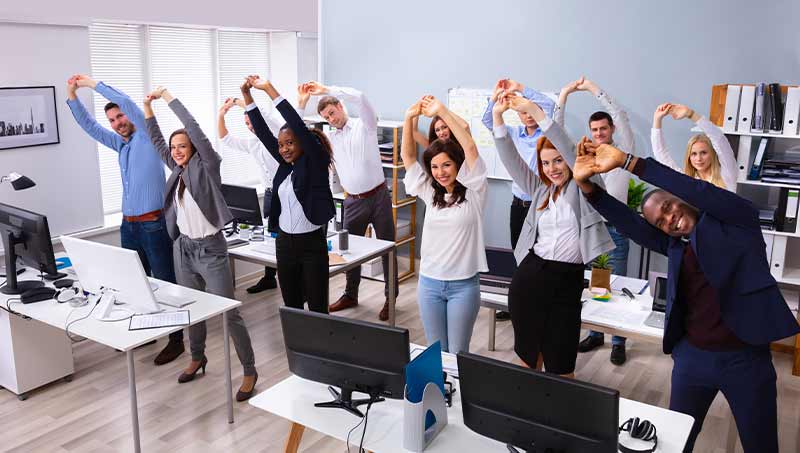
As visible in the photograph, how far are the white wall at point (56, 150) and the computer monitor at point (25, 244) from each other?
101 cm

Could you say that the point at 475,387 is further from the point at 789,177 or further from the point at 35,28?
the point at 35,28

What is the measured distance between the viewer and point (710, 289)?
265 centimetres

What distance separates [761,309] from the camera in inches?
102

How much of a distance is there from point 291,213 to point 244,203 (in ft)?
5.24

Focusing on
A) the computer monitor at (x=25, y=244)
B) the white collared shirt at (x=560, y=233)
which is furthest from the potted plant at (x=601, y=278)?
the computer monitor at (x=25, y=244)

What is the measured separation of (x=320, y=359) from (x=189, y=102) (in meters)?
5.02

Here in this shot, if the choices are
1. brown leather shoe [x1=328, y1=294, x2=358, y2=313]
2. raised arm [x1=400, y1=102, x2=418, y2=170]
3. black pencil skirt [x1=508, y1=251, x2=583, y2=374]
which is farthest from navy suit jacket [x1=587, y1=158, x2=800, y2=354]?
brown leather shoe [x1=328, y1=294, x2=358, y2=313]

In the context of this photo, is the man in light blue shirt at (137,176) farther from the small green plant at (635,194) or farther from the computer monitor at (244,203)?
the small green plant at (635,194)

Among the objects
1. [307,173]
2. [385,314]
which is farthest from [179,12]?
[385,314]

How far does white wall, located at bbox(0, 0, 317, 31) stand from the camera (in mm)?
5059

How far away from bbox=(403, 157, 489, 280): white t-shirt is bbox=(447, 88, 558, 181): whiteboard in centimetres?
317

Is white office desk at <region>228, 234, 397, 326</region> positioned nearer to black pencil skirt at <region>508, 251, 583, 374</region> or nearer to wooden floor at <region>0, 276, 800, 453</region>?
wooden floor at <region>0, 276, 800, 453</region>

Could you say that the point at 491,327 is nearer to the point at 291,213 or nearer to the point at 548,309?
the point at 548,309

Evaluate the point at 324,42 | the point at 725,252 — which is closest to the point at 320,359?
the point at 725,252
